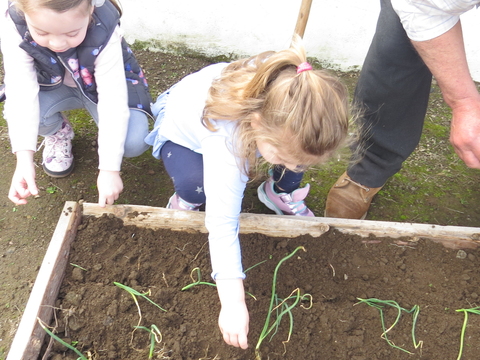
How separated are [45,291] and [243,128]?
2.99 ft

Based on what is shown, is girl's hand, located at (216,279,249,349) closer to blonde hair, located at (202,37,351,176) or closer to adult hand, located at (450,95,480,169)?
blonde hair, located at (202,37,351,176)

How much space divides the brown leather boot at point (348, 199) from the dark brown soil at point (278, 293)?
12.6 inches

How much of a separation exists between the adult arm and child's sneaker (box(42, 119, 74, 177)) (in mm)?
1761

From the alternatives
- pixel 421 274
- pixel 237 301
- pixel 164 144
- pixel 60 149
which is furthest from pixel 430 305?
pixel 60 149

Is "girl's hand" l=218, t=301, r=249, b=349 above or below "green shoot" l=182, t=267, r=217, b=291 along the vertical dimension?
above

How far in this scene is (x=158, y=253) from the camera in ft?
6.07

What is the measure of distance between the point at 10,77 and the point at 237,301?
1279 mm

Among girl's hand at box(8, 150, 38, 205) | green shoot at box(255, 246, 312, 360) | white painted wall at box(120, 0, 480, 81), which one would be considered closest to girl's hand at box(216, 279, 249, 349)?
green shoot at box(255, 246, 312, 360)

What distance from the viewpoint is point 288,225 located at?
1927mm

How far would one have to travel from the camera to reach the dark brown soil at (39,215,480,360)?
5.22 feet

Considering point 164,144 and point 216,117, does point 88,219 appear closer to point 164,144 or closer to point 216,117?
point 164,144

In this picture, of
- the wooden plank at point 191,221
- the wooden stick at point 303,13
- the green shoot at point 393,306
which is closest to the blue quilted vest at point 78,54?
the wooden plank at point 191,221

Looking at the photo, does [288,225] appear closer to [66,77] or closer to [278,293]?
[278,293]

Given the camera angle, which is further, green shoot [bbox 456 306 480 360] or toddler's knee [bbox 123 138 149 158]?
toddler's knee [bbox 123 138 149 158]
